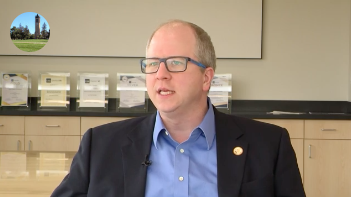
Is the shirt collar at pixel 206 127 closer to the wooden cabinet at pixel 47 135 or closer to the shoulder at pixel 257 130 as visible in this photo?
the shoulder at pixel 257 130

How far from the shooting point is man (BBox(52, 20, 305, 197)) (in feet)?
5.17

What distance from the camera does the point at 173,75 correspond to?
1601mm

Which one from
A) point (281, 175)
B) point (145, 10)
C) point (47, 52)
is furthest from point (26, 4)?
point (281, 175)

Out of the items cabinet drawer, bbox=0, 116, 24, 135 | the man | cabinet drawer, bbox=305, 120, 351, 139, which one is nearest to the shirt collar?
the man

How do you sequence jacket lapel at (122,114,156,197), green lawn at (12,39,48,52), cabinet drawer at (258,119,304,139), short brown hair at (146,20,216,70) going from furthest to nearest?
green lawn at (12,39,48,52), cabinet drawer at (258,119,304,139), short brown hair at (146,20,216,70), jacket lapel at (122,114,156,197)

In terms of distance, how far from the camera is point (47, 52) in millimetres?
5012

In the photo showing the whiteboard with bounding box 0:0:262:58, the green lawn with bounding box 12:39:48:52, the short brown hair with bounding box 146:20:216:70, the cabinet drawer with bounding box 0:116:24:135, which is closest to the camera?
the short brown hair with bounding box 146:20:216:70

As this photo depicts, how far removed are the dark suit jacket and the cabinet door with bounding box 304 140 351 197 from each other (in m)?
2.92

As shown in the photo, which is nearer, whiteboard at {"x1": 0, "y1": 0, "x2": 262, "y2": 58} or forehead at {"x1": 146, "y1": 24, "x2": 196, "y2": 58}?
forehead at {"x1": 146, "y1": 24, "x2": 196, "y2": 58}

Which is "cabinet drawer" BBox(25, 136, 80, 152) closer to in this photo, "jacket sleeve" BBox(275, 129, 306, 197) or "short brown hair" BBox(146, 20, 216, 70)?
"short brown hair" BBox(146, 20, 216, 70)

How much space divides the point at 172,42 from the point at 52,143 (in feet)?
10.6

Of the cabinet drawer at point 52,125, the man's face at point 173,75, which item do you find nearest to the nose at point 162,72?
the man's face at point 173,75

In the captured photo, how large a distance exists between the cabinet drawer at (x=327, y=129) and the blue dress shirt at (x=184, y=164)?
9.68ft

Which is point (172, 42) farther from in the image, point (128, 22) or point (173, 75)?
point (128, 22)
